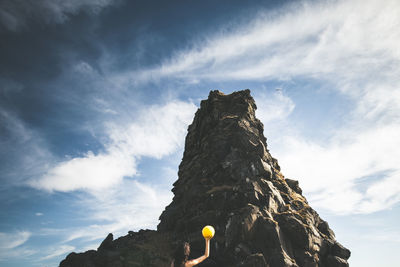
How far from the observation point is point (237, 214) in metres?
30.1

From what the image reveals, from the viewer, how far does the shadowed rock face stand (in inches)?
1097

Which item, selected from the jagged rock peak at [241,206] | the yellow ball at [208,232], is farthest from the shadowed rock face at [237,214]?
the yellow ball at [208,232]

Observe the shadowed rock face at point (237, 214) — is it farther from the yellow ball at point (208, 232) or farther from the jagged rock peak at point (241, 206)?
the yellow ball at point (208, 232)

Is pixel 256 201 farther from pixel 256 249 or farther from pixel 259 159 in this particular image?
pixel 259 159

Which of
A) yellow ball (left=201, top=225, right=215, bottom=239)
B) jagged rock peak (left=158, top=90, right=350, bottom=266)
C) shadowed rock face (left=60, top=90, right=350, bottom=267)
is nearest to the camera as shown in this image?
yellow ball (left=201, top=225, right=215, bottom=239)

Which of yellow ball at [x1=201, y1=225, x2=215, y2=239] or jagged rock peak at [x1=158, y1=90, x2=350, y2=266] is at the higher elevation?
jagged rock peak at [x1=158, y1=90, x2=350, y2=266]

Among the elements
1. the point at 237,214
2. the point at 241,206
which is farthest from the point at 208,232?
the point at 241,206

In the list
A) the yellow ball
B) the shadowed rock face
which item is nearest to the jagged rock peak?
the shadowed rock face

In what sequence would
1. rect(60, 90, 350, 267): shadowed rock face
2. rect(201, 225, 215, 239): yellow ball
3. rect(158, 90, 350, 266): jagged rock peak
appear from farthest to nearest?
rect(158, 90, 350, 266): jagged rock peak → rect(60, 90, 350, 267): shadowed rock face → rect(201, 225, 215, 239): yellow ball

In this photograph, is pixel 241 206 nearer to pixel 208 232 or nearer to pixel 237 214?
pixel 237 214

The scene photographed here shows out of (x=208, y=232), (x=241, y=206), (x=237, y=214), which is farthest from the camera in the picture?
(x=241, y=206)

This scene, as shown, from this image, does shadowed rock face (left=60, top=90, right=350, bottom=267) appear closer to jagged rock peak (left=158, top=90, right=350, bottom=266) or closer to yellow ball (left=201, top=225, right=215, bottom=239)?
jagged rock peak (left=158, top=90, right=350, bottom=266)

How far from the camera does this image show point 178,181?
2021 inches

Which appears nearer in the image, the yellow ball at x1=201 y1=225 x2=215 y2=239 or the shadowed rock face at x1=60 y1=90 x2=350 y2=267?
the yellow ball at x1=201 y1=225 x2=215 y2=239
